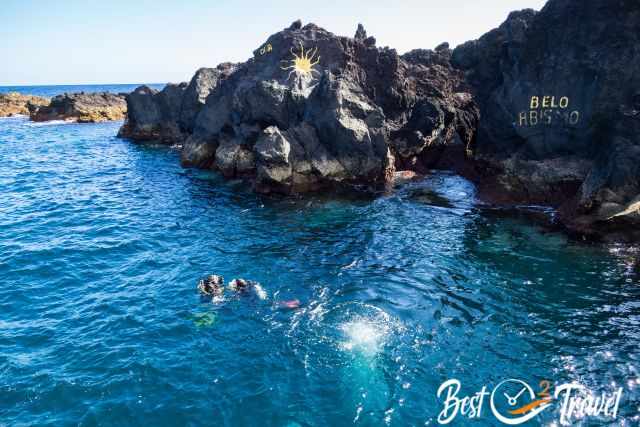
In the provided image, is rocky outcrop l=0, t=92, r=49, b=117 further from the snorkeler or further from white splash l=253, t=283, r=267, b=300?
white splash l=253, t=283, r=267, b=300

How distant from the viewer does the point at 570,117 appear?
82.5 ft

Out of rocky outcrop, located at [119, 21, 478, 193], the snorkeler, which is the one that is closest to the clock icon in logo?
the snorkeler

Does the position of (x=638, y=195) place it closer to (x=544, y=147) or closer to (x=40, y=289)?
(x=544, y=147)

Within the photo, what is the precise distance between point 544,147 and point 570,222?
601cm

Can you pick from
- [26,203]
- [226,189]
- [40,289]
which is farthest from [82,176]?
[40,289]

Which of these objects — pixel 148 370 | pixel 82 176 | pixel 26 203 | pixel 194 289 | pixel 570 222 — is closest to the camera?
pixel 148 370

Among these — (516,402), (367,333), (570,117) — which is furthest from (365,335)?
(570,117)

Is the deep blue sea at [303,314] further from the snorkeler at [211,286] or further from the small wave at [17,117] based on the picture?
the small wave at [17,117]

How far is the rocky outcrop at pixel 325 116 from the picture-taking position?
3127cm

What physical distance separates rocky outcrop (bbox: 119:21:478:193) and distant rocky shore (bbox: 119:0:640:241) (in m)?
0.12

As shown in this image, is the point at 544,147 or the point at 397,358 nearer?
the point at 397,358

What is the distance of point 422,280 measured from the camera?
19.5 meters

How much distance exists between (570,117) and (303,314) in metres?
21.2

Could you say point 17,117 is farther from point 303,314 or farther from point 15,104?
point 303,314
